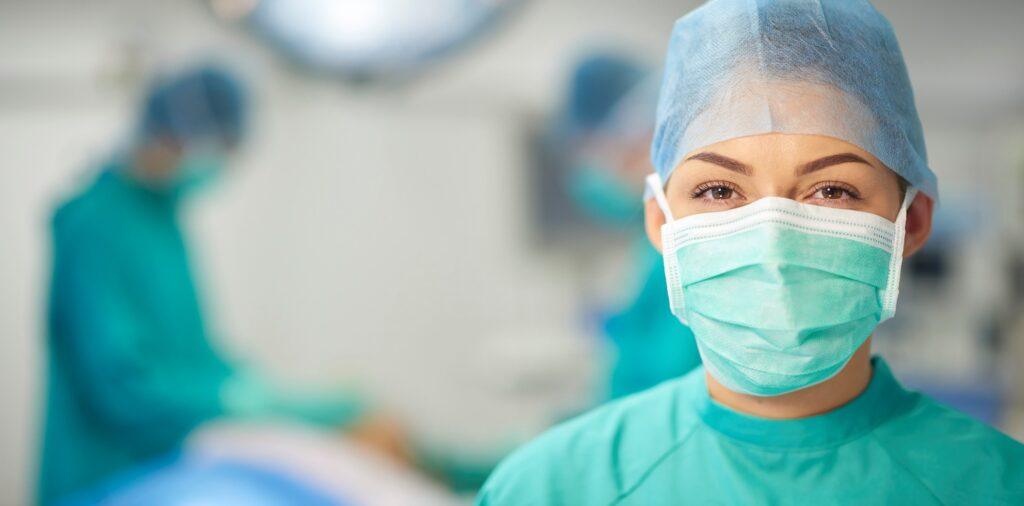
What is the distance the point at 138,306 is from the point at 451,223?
5.32ft

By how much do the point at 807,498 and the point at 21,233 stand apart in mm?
3314

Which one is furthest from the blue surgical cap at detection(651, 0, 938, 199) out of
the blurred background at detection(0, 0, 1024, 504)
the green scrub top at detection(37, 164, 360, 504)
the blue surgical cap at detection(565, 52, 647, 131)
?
the blurred background at detection(0, 0, 1024, 504)

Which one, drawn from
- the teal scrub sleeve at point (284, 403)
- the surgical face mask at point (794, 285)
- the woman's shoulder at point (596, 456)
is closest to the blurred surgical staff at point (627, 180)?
the woman's shoulder at point (596, 456)

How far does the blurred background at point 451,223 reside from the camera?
10.9 ft

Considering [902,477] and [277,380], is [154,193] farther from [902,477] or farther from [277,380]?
[902,477]

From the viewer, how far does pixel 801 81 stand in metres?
0.82

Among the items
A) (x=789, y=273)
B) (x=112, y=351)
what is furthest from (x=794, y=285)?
(x=112, y=351)

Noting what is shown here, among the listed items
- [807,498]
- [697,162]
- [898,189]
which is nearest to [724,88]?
[697,162]

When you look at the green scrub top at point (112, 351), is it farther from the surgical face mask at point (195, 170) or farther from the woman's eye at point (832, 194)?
the woman's eye at point (832, 194)

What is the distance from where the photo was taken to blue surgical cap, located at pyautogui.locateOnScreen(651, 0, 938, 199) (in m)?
0.82

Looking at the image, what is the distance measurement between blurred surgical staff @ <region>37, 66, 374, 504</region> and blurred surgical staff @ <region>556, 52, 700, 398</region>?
3.98ft

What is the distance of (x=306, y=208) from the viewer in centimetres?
398

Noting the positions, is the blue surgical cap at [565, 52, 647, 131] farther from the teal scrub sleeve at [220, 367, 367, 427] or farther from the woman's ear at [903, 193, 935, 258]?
the woman's ear at [903, 193, 935, 258]

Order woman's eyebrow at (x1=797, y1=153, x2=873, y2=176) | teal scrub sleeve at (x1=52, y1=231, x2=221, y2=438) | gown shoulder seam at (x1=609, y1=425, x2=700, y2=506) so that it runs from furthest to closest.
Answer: teal scrub sleeve at (x1=52, y1=231, x2=221, y2=438) < gown shoulder seam at (x1=609, y1=425, x2=700, y2=506) < woman's eyebrow at (x1=797, y1=153, x2=873, y2=176)
